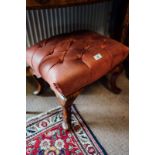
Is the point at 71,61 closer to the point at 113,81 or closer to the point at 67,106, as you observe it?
the point at 67,106

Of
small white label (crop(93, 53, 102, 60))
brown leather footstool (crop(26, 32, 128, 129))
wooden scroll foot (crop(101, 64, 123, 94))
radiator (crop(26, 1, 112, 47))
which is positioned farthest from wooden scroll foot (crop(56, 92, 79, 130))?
radiator (crop(26, 1, 112, 47))

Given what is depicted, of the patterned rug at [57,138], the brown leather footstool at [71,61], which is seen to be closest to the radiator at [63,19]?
the brown leather footstool at [71,61]

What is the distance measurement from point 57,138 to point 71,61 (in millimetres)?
425

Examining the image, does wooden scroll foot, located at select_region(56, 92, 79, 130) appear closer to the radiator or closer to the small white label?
the small white label

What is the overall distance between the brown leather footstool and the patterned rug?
64mm

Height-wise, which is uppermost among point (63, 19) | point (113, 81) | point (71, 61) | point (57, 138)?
point (63, 19)

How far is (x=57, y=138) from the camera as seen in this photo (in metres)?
0.95

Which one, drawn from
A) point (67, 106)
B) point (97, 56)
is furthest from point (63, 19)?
point (67, 106)

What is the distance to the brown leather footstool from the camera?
755 mm

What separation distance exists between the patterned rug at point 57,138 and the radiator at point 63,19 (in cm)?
52

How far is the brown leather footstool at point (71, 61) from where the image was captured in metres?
0.75

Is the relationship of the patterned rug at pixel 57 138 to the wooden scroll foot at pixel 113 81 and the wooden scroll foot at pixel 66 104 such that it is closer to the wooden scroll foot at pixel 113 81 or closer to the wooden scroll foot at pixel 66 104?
the wooden scroll foot at pixel 66 104
